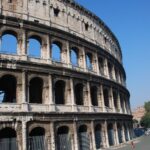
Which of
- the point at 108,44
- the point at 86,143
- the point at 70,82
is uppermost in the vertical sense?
the point at 108,44

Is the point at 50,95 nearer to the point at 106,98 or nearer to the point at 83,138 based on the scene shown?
the point at 83,138

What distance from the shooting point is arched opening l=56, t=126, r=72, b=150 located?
18.3 metres

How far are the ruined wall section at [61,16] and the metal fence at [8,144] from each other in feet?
28.1

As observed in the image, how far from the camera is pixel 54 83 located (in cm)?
1895

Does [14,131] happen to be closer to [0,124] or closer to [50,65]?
[0,124]

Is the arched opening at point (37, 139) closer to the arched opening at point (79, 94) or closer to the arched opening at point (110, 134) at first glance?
the arched opening at point (79, 94)

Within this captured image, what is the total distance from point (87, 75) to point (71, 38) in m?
3.39

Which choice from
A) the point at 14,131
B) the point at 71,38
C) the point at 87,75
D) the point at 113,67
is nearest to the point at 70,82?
the point at 87,75

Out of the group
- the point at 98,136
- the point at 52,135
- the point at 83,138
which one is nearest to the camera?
the point at 52,135

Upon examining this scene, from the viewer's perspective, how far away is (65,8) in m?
22.2

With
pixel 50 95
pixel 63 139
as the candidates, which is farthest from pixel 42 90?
pixel 63 139

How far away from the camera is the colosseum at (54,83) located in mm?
16745

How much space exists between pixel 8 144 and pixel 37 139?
2.00 metres

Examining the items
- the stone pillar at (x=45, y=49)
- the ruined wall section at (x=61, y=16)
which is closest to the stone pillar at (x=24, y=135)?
the stone pillar at (x=45, y=49)
